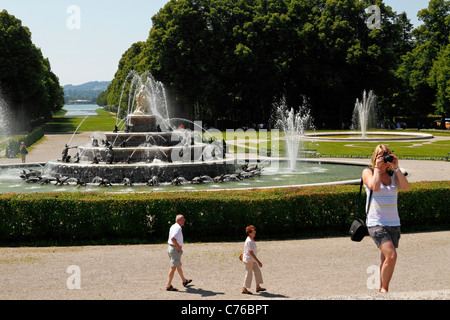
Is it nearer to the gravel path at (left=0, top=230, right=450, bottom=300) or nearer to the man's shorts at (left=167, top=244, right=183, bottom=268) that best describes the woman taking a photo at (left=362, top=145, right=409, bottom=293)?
the gravel path at (left=0, top=230, right=450, bottom=300)

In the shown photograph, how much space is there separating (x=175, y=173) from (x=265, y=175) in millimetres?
5261

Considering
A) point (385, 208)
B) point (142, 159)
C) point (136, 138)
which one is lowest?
point (142, 159)

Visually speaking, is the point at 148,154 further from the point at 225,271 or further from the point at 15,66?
the point at 15,66

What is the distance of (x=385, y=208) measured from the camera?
24.1 feet

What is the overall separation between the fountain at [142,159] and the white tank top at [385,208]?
604 inches

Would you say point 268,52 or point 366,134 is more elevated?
point 268,52

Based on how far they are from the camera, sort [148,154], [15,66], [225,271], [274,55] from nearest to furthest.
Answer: [225,271], [148,154], [15,66], [274,55]

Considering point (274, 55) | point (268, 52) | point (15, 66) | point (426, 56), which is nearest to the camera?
point (15, 66)

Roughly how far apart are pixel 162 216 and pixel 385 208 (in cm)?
718

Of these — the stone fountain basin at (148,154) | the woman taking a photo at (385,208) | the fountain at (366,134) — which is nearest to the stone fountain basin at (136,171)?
the stone fountain basin at (148,154)

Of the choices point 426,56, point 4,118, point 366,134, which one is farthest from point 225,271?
point 426,56

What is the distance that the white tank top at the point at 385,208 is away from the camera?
7316 mm

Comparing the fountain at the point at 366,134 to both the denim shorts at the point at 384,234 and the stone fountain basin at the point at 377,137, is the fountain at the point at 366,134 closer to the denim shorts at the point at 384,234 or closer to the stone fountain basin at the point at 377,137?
the stone fountain basin at the point at 377,137

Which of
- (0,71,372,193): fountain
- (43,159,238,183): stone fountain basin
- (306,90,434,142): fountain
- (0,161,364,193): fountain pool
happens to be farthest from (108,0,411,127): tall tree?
(43,159,238,183): stone fountain basin
